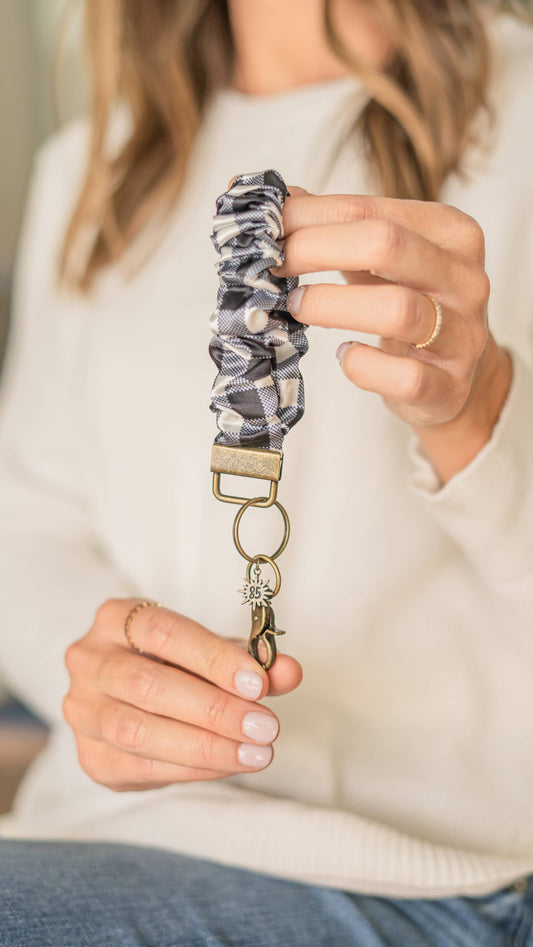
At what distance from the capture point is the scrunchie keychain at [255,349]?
1.42ft

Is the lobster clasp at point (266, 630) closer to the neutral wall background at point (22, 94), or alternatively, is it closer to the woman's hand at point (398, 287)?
the woman's hand at point (398, 287)

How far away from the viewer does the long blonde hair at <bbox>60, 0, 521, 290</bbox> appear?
785 millimetres

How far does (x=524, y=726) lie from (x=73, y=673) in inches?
15.9

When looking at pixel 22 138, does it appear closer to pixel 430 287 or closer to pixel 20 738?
pixel 20 738

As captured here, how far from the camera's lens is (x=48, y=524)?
1019mm

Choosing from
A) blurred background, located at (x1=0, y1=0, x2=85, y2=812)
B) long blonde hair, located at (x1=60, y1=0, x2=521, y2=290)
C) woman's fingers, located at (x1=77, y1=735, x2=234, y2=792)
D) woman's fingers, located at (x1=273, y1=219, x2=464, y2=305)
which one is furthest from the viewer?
blurred background, located at (x1=0, y1=0, x2=85, y2=812)

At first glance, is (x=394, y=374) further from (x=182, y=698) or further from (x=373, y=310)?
(x=182, y=698)

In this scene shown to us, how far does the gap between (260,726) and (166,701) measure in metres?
0.07

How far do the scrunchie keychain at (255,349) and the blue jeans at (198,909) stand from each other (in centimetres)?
25

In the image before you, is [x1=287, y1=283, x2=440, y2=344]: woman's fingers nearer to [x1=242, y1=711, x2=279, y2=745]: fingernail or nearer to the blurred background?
[x1=242, y1=711, x2=279, y2=745]: fingernail

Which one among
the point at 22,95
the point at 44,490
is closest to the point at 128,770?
the point at 44,490

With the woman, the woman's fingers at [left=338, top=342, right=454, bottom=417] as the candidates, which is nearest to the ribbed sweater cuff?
the woman

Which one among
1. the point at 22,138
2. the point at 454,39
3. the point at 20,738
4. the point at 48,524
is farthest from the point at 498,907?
the point at 22,138

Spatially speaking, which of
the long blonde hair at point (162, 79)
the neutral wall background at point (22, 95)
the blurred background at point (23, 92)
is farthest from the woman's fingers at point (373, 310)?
the neutral wall background at point (22, 95)
